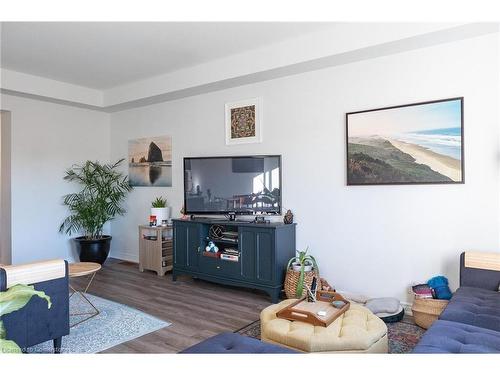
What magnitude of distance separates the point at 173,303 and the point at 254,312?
831 millimetres

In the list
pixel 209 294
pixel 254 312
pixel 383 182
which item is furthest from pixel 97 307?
pixel 383 182

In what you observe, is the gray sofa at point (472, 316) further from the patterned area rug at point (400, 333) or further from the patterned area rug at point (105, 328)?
the patterned area rug at point (105, 328)

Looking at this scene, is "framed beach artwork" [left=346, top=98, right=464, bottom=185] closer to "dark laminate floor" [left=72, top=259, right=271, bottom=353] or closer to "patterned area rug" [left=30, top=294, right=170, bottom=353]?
"dark laminate floor" [left=72, top=259, right=271, bottom=353]

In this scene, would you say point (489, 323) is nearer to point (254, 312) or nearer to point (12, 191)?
point (254, 312)

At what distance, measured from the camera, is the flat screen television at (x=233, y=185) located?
13.5ft

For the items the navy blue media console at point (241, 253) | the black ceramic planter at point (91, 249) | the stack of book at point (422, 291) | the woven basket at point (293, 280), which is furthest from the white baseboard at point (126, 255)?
the stack of book at point (422, 291)

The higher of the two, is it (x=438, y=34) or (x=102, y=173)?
(x=438, y=34)

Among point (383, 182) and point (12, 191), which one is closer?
point (383, 182)

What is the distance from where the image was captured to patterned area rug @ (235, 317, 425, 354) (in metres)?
2.64

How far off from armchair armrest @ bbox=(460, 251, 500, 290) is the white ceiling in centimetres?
231

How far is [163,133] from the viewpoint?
538cm

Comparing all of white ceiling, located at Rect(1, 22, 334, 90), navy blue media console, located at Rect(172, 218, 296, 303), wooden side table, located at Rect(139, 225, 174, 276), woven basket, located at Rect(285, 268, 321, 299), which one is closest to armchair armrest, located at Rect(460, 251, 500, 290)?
woven basket, located at Rect(285, 268, 321, 299)
